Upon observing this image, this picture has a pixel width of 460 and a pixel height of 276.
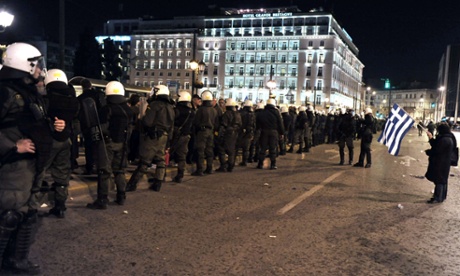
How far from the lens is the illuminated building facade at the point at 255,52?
4173 inches

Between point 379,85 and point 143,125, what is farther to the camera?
point 379,85

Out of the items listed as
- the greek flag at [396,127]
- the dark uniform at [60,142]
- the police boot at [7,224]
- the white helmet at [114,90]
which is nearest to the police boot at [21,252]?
the police boot at [7,224]

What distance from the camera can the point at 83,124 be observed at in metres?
6.68

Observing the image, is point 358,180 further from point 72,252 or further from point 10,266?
point 10,266

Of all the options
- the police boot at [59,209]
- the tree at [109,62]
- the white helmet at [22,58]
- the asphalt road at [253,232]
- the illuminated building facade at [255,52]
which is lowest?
the asphalt road at [253,232]

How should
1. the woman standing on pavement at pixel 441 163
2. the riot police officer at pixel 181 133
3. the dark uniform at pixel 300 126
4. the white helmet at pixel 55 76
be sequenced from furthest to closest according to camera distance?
the dark uniform at pixel 300 126 < the riot police officer at pixel 181 133 < the woman standing on pavement at pixel 441 163 < the white helmet at pixel 55 76

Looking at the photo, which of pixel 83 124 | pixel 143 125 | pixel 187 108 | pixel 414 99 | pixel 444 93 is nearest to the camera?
pixel 83 124

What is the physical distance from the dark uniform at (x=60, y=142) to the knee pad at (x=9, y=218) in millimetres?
1350

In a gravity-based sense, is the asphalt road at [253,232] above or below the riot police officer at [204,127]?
below

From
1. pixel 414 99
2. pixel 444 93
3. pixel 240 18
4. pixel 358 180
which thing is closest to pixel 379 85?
pixel 414 99

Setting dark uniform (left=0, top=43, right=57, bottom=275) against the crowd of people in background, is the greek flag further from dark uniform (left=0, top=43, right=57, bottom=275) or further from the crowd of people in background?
dark uniform (left=0, top=43, right=57, bottom=275)

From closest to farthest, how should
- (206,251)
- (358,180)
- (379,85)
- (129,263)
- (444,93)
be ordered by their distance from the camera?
(129,263) < (206,251) < (358,180) < (444,93) < (379,85)

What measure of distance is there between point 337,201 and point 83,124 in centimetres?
488

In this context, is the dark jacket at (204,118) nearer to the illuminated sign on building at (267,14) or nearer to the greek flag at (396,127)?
the greek flag at (396,127)
